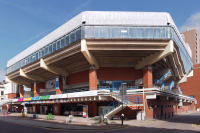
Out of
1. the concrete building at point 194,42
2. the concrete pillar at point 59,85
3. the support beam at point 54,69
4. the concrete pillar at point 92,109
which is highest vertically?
the concrete building at point 194,42

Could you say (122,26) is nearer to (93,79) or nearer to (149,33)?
(149,33)

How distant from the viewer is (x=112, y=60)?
3597 centimetres

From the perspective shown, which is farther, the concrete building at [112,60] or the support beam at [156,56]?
the support beam at [156,56]

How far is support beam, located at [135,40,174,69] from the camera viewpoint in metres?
29.4

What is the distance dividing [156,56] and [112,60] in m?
8.58

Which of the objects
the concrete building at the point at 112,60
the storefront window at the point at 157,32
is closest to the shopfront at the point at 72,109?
the concrete building at the point at 112,60

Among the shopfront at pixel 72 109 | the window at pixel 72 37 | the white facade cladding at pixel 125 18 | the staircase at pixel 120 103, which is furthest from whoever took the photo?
the shopfront at pixel 72 109

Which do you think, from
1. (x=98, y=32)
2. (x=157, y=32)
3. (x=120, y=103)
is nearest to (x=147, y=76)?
(x=157, y=32)

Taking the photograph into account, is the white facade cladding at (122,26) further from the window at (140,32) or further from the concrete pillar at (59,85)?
the concrete pillar at (59,85)

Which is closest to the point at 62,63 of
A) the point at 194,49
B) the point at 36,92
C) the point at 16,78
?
the point at 36,92

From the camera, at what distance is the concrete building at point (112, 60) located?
29.1m

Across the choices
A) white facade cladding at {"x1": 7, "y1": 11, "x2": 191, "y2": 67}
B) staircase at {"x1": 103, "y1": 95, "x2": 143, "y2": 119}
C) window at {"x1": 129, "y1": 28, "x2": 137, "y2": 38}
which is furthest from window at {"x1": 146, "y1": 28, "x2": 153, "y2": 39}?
staircase at {"x1": 103, "y1": 95, "x2": 143, "y2": 119}

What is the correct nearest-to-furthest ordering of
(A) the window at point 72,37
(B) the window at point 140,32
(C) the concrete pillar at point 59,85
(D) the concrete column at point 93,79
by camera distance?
(B) the window at point 140,32, (A) the window at point 72,37, (D) the concrete column at point 93,79, (C) the concrete pillar at point 59,85

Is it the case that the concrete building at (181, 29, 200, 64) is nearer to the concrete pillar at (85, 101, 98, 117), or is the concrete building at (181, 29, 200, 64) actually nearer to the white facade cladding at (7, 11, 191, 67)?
the white facade cladding at (7, 11, 191, 67)
